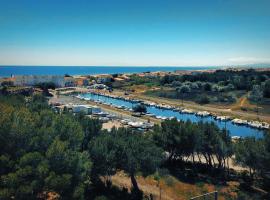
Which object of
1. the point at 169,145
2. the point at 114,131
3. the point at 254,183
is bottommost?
the point at 254,183

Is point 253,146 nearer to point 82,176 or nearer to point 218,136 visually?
point 218,136

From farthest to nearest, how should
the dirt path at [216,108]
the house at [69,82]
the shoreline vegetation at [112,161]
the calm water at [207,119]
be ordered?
the house at [69,82]
the dirt path at [216,108]
the calm water at [207,119]
the shoreline vegetation at [112,161]

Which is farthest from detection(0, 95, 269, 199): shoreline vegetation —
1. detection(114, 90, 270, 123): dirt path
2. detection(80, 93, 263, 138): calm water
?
detection(114, 90, 270, 123): dirt path

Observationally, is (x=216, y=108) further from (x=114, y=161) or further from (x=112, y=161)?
(x=112, y=161)

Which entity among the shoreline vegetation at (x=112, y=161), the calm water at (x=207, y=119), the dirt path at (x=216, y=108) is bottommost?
the calm water at (x=207, y=119)

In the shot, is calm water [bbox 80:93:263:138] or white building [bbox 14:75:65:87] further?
white building [bbox 14:75:65:87]

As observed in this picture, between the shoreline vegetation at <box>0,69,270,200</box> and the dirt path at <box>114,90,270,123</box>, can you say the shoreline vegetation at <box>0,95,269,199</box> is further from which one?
the dirt path at <box>114,90,270,123</box>

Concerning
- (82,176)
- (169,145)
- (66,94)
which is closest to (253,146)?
(169,145)

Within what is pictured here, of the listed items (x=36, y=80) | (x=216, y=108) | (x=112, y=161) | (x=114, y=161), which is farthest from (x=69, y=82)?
(x=112, y=161)

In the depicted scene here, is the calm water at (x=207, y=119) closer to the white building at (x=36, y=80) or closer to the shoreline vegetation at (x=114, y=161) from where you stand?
the shoreline vegetation at (x=114, y=161)

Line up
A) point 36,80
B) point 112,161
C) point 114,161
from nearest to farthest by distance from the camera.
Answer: point 112,161 → point 114,161 → point 36,80

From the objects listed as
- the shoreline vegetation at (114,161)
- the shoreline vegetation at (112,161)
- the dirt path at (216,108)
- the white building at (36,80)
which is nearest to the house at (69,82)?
the white building at (36,80)
